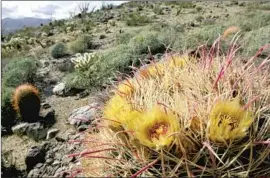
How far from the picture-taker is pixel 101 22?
60.8ft

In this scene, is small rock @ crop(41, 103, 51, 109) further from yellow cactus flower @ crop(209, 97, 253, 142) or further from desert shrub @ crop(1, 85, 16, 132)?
yellow cactus flower @ crop(209, 97, 253, 142)

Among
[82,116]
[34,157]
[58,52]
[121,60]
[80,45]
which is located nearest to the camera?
[34,157]

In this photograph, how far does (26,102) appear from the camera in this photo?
566 cm

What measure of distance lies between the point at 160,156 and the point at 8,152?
11.2 ft

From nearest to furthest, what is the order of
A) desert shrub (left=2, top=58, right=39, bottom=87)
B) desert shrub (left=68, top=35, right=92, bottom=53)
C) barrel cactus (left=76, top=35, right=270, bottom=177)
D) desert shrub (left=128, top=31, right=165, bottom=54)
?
barrel cactus (left=76, top=35, right=270, bottom=177) < desert shrub (left=2, top=58, right=39, bottom=87) < desert shrub (left=128, top=31, right=165, bottom=54) < desert shrub (left=68, top=35, right=92, bottom=53)

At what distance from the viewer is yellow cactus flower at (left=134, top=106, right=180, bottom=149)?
5.74 ft

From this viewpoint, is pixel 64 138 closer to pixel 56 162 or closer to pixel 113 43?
pixel 56 162

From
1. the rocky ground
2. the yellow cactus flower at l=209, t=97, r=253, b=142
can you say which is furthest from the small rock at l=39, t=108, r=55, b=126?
the yellow cactus flower at l=209, t=97, r=253, b=142

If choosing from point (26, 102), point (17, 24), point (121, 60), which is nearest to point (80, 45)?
point (121, 60)

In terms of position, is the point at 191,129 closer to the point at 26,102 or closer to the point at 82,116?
the point at 82,116

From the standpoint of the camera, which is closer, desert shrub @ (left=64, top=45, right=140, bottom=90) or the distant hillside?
desert shrub @ (left=64, top=45, right=140, bottom=90)

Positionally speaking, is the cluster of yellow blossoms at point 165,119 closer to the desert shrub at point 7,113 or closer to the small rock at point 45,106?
the desert shrub at point 7,113

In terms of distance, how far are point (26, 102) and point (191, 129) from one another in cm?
419

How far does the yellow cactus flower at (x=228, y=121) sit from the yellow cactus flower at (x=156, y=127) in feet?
0.47
